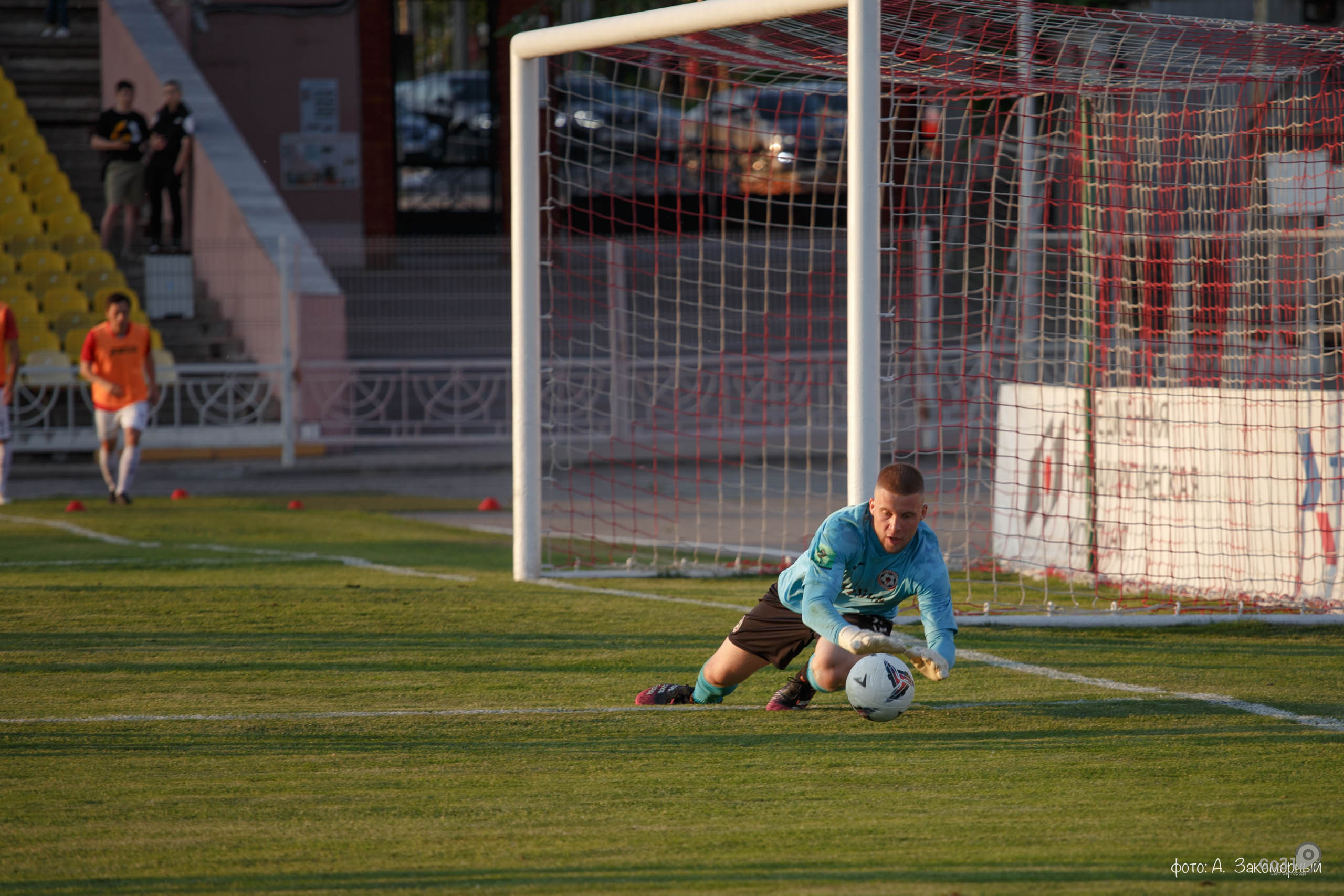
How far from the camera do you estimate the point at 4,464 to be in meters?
13.6

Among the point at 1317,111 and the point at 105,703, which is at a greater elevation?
the point at 1317,111

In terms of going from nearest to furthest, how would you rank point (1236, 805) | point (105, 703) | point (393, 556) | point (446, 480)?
point (1236, 805)
point (105, 703)
point (393, 556)
point (446, 480)

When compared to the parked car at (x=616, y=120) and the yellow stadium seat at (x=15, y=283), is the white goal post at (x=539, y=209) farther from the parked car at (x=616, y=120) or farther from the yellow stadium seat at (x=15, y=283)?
the parked car at (x=616, y=120)

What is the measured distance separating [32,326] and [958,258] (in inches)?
503

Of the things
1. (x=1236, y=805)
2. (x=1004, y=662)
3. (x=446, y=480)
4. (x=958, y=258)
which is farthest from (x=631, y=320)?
(x=1236, y=805)

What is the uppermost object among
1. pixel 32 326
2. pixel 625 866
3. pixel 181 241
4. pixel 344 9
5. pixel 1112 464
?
pixel 344 9

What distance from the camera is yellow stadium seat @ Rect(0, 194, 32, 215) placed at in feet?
64.3

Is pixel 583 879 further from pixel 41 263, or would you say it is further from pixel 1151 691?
pixel 41 263

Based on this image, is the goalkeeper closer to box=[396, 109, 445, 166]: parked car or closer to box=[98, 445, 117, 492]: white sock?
box=[98, 445, 117, 492]: white sock

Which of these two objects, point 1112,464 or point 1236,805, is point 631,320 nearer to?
point 1112,464

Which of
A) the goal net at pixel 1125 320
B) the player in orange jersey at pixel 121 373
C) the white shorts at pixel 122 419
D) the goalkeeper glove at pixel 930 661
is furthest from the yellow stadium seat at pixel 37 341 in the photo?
the goalkeeper glove at pixel 930 661

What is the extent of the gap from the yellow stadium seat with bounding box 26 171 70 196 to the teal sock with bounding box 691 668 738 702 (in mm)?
17162

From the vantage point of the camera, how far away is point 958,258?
2205cm

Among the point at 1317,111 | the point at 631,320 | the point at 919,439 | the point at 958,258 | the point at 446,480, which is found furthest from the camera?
the point at 958,258
